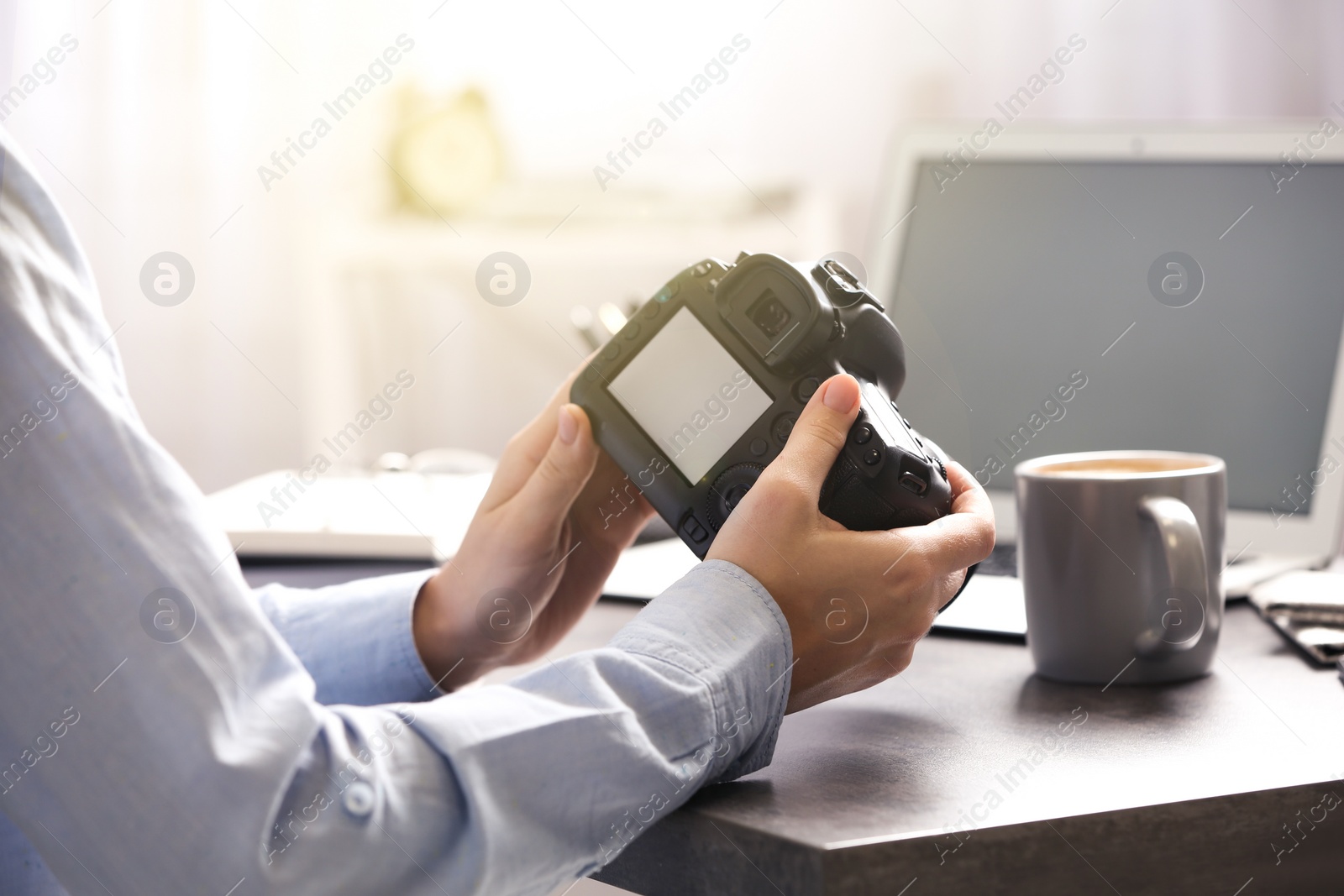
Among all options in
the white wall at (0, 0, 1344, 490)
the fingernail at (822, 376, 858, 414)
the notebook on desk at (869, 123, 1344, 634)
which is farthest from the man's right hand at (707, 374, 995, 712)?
the white wall at (0, 0, 1344, 490)

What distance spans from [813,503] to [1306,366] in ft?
1.42

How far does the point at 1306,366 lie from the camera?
0.69m

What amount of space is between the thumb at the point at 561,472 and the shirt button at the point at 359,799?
0.21 metres

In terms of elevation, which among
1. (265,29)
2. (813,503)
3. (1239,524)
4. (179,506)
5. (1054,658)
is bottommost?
(1239,524)

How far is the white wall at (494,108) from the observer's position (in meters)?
1.66

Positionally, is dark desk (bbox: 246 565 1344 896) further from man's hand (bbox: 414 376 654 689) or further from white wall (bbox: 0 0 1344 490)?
white wall (bbox: 0 0 1344 490)

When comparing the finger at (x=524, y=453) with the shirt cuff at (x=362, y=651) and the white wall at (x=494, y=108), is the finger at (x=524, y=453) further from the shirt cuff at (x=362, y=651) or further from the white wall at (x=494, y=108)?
the white wall at (x=494, y=108)

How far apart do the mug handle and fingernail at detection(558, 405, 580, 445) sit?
252mm

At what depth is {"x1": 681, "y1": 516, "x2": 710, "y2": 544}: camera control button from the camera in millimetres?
470

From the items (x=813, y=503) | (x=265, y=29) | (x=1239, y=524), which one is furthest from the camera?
(x=265, y=29)

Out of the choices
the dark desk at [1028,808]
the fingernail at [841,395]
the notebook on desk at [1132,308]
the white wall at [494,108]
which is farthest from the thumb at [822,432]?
the white wall at [494,108]

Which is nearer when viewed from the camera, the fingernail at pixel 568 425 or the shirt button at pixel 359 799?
the shirt button at pixel 359 799

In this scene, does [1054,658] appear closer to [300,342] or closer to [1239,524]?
[1239,524]

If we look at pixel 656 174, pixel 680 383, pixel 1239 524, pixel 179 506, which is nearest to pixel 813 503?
pixel 680 383
